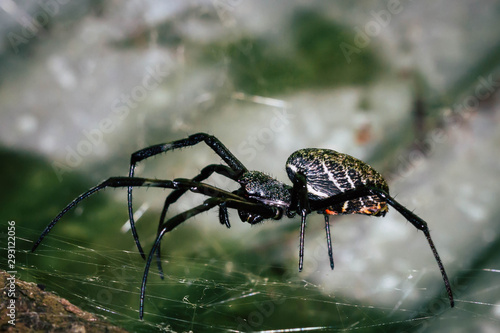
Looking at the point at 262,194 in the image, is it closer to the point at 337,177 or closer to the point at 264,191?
the point at 264,191

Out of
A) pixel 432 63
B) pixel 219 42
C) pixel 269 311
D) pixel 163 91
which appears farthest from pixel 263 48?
pixel 269 311

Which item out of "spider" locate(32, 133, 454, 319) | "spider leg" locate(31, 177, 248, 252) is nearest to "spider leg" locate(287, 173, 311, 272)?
"spider" locate(32, 133, 454, 319)

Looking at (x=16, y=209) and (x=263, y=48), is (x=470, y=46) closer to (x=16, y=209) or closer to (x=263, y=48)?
(x=263, y=48)

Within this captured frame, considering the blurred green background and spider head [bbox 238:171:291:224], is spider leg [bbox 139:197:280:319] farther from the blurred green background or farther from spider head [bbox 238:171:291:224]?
the blurred green background

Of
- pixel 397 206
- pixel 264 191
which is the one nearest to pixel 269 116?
pixel 264 191

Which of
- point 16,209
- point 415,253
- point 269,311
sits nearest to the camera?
point 269,311

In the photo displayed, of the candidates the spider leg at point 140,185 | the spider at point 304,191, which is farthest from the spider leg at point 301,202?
the spider leg at point 140,185
